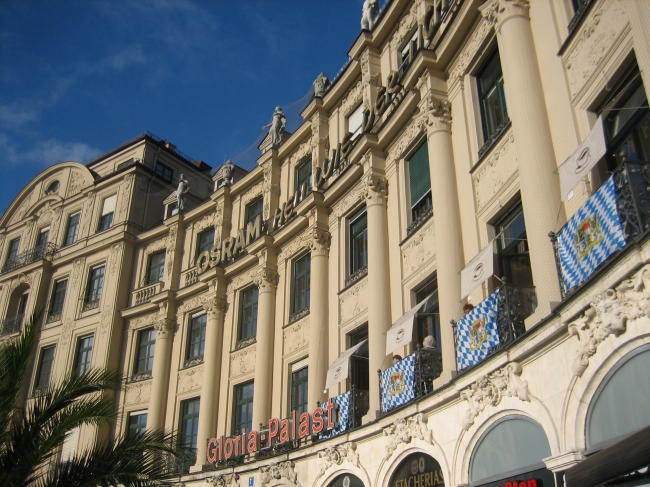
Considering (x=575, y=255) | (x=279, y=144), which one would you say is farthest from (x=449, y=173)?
(x=279, y=144)

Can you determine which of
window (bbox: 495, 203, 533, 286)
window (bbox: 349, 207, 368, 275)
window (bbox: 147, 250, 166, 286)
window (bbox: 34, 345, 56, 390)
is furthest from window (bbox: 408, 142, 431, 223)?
window (bbox: 34, 345, 56, 390)

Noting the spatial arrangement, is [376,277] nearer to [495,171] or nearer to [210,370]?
[495,171]

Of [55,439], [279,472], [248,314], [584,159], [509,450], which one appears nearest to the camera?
[584,159]

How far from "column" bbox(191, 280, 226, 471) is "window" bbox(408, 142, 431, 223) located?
11394mm

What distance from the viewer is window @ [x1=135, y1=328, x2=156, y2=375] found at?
100ft

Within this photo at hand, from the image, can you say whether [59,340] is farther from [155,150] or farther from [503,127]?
[503,127]

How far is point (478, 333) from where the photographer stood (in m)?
12.9

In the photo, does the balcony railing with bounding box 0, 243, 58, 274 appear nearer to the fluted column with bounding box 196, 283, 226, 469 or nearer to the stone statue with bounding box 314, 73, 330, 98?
the fluted column with bounding box 196, 283, 226, 469

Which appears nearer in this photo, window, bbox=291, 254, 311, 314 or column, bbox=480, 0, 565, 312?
column, bbox=480, 0, 565, 312

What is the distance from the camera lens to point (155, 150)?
39.2 metres

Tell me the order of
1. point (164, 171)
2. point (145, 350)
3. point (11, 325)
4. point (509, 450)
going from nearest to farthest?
point (509, 450)
point (145, 350)
point (11, 325)
point (164, 171)

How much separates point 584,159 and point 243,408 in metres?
17.4

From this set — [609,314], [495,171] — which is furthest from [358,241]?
[609,314]

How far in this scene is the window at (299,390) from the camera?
22.0 meters
